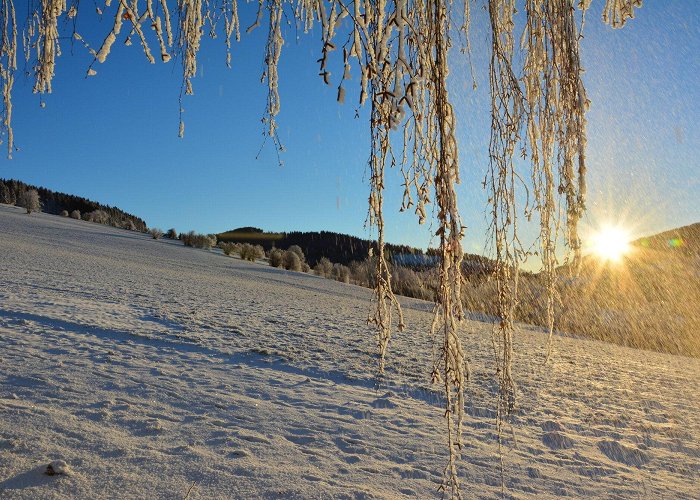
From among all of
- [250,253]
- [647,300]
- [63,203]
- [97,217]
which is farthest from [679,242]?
[63,203]

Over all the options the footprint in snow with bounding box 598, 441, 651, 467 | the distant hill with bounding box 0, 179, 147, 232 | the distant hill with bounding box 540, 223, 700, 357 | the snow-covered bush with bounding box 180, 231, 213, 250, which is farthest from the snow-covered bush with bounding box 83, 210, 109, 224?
the footprint in snow with bounding box 598, 441, 651, 467

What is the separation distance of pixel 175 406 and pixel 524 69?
2.75 m

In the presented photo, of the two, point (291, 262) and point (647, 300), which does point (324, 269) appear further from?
point (647, 300)

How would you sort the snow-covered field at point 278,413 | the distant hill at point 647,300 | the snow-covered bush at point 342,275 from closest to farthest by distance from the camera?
the snow-covered field at point 278,413 → the distant hill at point 647,300 → the snow-covered bush at point 342,275

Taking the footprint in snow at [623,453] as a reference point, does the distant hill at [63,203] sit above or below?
above

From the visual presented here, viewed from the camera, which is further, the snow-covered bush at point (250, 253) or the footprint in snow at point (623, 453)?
the snow-covered bush at point (250, 253)

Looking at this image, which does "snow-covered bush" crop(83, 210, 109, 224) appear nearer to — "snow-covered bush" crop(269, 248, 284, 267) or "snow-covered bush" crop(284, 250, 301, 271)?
"snow-covered bush" crop(269, 248, 284, 267)

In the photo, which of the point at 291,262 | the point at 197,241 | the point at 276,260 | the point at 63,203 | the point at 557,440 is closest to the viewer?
the point at 557,440

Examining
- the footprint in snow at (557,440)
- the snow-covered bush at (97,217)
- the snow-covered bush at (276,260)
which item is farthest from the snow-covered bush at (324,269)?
the snow-covered bush at (97,217)

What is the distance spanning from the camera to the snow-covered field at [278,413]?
2193mm

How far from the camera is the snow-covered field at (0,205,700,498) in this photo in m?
2.19

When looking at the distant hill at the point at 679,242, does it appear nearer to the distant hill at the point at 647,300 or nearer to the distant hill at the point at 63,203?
the distant hill at the point at 647,300

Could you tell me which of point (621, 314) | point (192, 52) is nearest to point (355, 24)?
point (192, 52)

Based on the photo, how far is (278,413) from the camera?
3.12m
